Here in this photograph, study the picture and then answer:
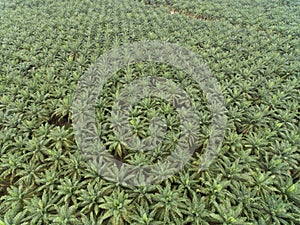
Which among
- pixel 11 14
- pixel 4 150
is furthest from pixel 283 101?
pixel 11 14

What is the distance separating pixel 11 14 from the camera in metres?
12.6

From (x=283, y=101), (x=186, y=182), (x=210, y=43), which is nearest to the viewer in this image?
(x=186, y=182)

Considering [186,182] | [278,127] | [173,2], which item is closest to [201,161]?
[186,182]

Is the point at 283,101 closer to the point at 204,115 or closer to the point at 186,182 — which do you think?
the point at 204,115

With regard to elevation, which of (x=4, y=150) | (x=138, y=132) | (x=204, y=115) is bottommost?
(x=4, y=150)

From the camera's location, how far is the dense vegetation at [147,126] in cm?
437

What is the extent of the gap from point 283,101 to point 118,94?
486 centimetres

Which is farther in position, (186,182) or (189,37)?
(189,37)

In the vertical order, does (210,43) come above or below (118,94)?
above

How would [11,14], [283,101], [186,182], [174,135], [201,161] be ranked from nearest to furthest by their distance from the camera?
[186,182] < [201,161] < [174,135] < [283,101] < [11,14]

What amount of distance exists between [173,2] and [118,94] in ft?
34.8

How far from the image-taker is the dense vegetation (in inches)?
172

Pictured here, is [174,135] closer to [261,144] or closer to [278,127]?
[261,144]

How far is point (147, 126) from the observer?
6055 millimetres
